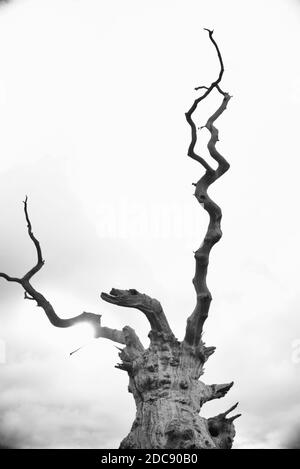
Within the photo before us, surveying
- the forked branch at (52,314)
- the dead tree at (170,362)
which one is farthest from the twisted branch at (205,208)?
the forked branch at (52,314)

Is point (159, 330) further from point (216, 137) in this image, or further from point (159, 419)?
point (216, 137)

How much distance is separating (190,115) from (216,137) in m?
1.00

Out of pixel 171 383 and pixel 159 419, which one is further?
pixel 171 383

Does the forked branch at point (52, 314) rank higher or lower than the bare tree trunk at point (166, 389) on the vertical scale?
higher

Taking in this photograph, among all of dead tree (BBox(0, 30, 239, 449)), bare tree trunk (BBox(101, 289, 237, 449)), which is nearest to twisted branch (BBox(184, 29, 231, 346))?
dead tree (BBox(0, 30, 239, 449))

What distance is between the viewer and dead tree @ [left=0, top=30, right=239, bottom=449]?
800 cm

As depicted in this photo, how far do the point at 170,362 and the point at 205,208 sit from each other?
362cm

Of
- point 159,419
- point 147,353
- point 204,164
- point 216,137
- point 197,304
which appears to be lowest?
point 159,419

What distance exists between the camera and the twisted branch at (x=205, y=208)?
9.46 meters

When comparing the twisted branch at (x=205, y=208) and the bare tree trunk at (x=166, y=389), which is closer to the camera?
the bare tree trunk at (x=166, y=389)

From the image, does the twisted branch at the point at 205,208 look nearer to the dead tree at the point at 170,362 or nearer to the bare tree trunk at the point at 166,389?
the dead tree at the point at 170,362

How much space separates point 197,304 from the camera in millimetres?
9539

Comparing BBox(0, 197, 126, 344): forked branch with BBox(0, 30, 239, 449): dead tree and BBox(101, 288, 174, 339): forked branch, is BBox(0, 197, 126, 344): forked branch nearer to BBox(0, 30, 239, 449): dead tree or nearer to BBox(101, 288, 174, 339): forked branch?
BBox(0, 30, 239, 449): dead tree
